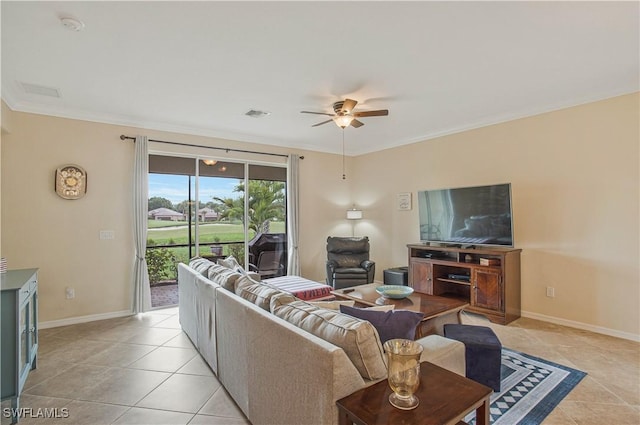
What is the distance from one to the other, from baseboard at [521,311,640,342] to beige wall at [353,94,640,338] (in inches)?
0.7

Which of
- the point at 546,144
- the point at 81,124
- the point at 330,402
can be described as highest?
the point at 81,124

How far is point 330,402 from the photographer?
4.30 ft

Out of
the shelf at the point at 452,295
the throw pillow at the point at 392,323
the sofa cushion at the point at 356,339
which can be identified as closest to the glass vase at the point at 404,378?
the sofa cushion at the point at 356,339

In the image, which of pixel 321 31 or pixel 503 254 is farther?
pixel 503 254

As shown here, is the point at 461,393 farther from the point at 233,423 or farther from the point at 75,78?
the point at 75,78

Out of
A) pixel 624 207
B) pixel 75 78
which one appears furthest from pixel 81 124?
pixel 624 207

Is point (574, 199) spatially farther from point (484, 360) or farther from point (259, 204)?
point (259, 204)

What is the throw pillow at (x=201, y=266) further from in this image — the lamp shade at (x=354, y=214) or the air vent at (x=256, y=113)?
the lamp shade at (x=354, y=214)

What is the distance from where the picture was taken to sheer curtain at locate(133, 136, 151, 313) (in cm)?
447

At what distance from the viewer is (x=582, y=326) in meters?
3.78

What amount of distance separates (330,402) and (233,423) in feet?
3.92

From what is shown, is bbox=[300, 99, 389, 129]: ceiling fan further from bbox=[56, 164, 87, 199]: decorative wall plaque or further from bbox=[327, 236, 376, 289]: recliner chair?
bbox=[56, 164, 87, 199]: decorative wall plaque

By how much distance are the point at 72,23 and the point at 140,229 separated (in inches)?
112

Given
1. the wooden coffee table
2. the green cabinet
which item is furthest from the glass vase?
the green cabinet
